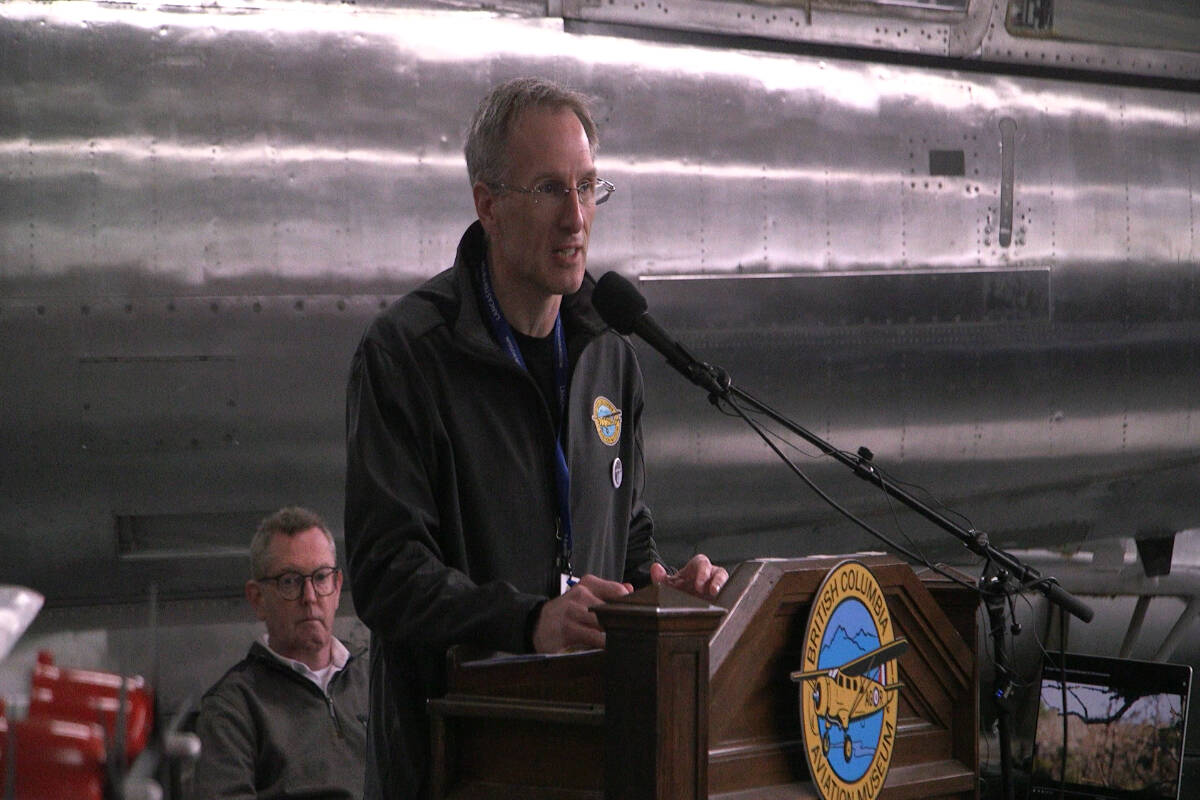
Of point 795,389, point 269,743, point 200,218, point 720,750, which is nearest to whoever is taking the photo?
point 720,750

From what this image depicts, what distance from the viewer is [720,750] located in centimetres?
155

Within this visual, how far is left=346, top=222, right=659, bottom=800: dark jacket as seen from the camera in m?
1.88

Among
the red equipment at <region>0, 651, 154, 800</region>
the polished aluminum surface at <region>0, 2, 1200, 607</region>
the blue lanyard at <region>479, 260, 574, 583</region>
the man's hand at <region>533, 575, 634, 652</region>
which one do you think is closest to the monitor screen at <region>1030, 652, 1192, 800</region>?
the polished aluminum surface at <region>0, 2, 1200, 607</region>

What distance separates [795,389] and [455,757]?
247cm

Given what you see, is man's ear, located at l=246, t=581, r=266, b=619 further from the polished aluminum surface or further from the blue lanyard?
the blue lanyard

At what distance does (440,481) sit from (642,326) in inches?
14.9

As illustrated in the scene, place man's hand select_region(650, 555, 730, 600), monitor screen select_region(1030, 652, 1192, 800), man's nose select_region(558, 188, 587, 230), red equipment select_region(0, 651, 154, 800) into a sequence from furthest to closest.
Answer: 1. monitor screen select_region(1030, 652, 1192, 800)
2. man's nose select_region(558, 188, 587, 230)
3. man's hand select_region(650, 555, 730, 600)
4. red equipment select_region(0, 651, 154, 800)

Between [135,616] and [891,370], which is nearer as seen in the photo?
[135,616]

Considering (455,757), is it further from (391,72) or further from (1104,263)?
(1104,263)

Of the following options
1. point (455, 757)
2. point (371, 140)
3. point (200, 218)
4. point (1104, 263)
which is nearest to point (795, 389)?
point (1104, 263)

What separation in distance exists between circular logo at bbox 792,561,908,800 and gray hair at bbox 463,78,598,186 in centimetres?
79

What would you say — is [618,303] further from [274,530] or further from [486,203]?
[274,530]

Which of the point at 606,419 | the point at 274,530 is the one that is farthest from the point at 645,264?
the point at 606,419

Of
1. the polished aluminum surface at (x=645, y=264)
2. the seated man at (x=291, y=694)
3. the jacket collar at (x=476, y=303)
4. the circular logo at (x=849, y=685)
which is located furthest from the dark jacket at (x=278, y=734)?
the circular logo at (x=849, y=685)
